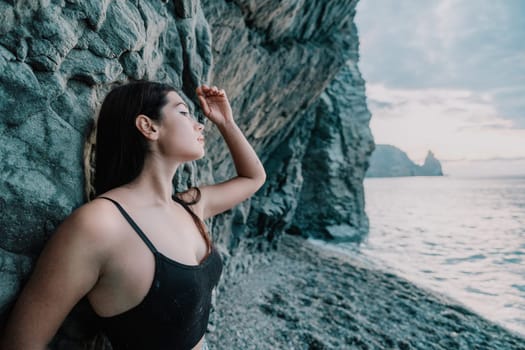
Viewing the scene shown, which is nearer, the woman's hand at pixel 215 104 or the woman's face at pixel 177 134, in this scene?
the woman's face at pixel 177 134

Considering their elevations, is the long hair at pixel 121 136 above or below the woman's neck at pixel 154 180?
above

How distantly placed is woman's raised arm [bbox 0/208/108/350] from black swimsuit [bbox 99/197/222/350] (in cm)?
25

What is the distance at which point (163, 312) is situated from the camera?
1.78 metres

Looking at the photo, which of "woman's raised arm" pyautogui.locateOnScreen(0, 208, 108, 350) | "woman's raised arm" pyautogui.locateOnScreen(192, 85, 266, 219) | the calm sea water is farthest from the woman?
the calm sea water

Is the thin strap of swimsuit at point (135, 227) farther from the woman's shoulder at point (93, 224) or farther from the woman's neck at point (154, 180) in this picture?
the woman's neck at point (154, 180)

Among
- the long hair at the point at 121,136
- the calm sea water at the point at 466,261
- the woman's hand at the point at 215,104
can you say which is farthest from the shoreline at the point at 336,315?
the long hair at the point at 121,136

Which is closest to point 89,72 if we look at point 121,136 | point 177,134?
point 121,136

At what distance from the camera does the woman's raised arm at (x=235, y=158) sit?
9.19 ft

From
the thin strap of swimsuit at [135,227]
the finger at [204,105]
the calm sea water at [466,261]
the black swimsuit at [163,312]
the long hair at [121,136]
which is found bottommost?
the calm sea water at [466,261]

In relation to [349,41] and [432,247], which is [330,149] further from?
[349,41]

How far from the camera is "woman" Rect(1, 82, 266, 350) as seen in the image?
1489mm

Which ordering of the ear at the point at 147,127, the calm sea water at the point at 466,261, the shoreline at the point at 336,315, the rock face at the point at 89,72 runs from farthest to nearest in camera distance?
the calm sea water at the point at 466,261, the shoreline at the point at 336,315, the ear at the point at 147,127, the rock face at the point at 89,72

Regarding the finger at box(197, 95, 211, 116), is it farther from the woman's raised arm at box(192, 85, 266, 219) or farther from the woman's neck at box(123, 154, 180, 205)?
the woman's neck at box(123, 154, 180, 205)

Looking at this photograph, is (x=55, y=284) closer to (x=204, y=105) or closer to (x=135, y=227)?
(x=135, y=227)
